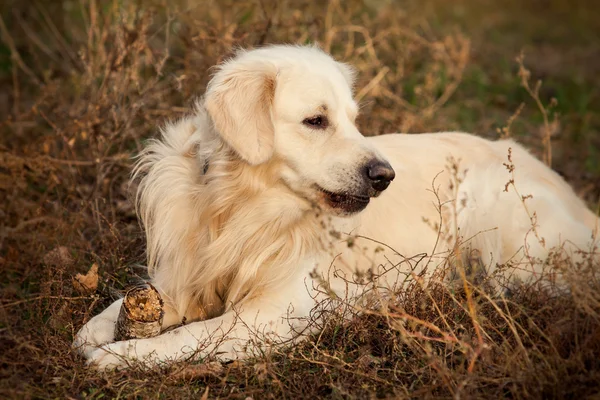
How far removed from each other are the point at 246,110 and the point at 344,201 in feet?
1.97

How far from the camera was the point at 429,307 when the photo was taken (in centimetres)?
316

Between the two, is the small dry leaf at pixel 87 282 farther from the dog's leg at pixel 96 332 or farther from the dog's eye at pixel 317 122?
the dog's eye at pixel 317 122

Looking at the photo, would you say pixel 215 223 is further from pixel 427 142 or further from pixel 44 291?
pixel 427 142

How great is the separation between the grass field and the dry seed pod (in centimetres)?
22

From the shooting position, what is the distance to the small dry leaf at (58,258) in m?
3.60

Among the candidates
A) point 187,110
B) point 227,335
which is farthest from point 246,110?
point 187,110

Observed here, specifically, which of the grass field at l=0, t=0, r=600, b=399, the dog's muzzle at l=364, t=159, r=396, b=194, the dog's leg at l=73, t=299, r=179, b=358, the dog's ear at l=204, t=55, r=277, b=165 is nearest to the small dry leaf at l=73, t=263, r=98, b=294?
the grass field at l=0, t=0, r=600, b=399

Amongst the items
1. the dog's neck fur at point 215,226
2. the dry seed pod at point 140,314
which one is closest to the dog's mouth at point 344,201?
the dog's neck fur at point 215,226

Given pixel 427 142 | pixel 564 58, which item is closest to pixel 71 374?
pixel 427 142

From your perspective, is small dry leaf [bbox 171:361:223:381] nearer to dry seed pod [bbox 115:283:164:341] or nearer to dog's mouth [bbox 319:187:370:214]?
dry seed pod [bbox 115:283:164:341]

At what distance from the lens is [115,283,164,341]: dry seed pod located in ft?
10.0

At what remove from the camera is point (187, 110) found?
4.60 metres

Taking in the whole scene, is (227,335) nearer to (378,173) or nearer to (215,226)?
(215,226)

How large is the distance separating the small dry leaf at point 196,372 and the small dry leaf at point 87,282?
0.90 meters
